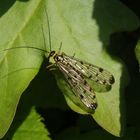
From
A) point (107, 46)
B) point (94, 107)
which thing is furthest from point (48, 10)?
point (94, 107)

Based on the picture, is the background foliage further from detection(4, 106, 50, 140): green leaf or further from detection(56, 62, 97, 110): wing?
detection(4, 106, 50, 140): green leaf

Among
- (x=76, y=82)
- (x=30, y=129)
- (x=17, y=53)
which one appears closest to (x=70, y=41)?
(x=17, y=53)

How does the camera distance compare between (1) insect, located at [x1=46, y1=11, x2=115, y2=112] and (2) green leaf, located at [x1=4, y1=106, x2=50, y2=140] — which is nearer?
(1) insect, located at [x1=46, y1=11, x2=115, y2=112]

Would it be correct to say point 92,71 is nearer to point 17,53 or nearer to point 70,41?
point 70,41

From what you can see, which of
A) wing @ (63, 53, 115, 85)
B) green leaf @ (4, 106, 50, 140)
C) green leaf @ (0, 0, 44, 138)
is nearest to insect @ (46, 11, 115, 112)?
wing @ (63, 53, 115, 85)

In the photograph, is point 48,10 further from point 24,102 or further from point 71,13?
point 24,102

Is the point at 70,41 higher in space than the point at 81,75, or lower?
higher
